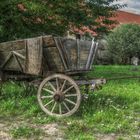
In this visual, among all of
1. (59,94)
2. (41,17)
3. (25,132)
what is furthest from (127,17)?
(25,132)

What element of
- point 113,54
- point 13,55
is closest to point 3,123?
point 13,55

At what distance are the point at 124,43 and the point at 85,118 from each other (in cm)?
2596

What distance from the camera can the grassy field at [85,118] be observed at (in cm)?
866

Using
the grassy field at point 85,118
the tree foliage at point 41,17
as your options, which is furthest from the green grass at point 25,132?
the tree foliage at point 41,17

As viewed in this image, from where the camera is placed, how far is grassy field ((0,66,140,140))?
8.66m

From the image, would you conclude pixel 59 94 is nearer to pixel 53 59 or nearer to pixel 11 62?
pixel 53 59

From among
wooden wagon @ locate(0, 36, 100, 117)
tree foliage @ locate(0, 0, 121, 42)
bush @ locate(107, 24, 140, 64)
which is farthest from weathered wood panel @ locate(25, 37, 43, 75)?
bush @ locate(107, 24, 140, 64)

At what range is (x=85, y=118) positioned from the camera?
984 centimetres

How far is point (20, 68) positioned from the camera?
10.8 metres

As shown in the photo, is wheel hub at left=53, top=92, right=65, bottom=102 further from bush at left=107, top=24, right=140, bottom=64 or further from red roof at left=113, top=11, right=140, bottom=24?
red roof at left=113, top=11, right=140, bottom=24

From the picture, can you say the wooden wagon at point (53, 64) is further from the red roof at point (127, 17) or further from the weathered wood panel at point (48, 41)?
the red roof at point (127, 17)

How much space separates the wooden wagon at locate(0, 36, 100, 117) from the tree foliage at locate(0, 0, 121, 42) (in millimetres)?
5056

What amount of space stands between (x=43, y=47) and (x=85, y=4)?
8.66 metres

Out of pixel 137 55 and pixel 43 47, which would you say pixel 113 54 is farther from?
pixel 43 47
